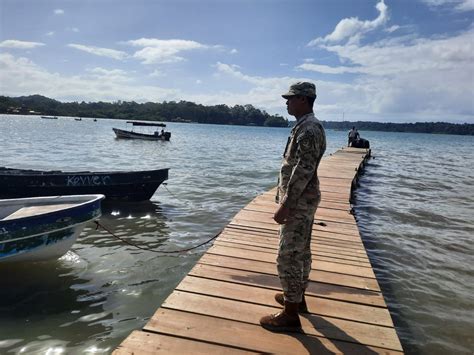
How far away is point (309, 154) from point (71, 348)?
3.71m

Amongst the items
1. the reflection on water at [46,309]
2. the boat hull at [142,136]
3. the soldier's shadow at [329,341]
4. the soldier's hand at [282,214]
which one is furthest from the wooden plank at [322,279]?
the boat hull at [142,136]

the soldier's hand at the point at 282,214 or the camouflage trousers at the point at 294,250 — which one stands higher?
the soldier's hand at the point at 282,214

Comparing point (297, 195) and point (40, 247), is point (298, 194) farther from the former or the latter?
point (40, 247)

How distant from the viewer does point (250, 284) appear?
457 centimetres

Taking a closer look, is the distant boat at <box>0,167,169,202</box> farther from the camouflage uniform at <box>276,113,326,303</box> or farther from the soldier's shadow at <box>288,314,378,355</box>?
the soldier's shadow at <box>288,314,378,355</box>

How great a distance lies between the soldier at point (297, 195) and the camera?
3.22m

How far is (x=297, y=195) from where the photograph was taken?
3270 millimetres

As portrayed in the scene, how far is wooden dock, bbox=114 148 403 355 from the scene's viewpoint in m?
3.31

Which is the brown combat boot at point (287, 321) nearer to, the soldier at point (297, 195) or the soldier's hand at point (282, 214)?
the soldier at point (297, 195)

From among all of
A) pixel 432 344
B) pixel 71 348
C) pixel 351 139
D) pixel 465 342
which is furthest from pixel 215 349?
pixel 351 139

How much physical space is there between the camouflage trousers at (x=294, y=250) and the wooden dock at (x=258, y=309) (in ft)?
1.44

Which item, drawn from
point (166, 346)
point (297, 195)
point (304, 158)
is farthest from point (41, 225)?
point (304, 158)

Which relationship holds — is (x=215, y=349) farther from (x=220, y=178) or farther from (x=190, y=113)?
(x=190, y=113)

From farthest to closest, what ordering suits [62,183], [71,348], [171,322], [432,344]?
1. [62,183]
2. [432,344]
3. [71,348]
4. [171,322]
